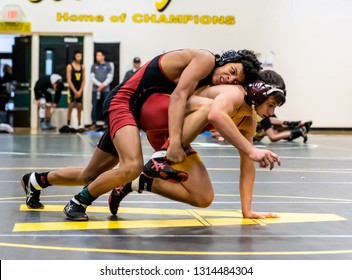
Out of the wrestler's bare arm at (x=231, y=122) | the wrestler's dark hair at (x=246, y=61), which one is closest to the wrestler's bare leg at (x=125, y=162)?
the wrestler's bare arm at (x=231, y=122)

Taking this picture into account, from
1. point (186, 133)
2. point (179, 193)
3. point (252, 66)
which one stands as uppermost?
point (252, 66)

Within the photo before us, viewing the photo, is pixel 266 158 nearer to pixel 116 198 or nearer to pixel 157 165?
pixel 157 165

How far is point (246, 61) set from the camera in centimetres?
405

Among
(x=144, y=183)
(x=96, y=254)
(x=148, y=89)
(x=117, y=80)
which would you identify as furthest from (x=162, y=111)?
(x=117, y=80)

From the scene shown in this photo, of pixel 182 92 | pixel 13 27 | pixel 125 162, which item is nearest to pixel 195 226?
pixel 125 162

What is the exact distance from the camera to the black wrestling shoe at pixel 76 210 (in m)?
4.15

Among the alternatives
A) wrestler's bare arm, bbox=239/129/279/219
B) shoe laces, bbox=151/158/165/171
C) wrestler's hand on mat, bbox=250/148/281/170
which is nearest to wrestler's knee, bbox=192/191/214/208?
wrestler's bare arm, bbox=239/129/279/219

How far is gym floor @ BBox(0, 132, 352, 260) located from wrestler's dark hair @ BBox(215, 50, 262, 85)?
0.87 m

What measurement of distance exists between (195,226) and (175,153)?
0.46 m

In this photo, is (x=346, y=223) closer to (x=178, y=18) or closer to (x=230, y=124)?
(x=230, y=124)

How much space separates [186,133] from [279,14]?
14.3 metres

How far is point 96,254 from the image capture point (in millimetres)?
3189

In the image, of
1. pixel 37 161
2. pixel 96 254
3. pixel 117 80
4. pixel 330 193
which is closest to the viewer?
pixel 96 254

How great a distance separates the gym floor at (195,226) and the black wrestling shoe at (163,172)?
30 cm
